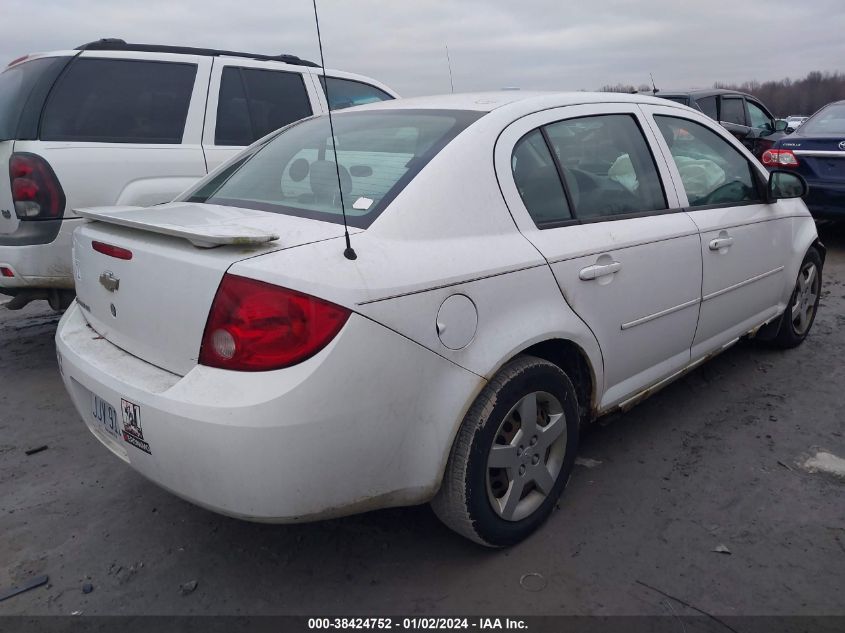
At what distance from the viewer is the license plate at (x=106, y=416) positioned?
2.27 m

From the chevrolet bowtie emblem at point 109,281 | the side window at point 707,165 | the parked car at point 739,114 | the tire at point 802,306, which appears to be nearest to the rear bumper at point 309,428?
the chevrolet bowtie emblem at point 109,281

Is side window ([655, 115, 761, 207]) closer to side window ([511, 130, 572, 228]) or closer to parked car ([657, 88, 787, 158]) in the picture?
side window ([511, 130, 572, 228])

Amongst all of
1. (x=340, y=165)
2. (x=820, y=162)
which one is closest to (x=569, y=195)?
(x=340, y=165)

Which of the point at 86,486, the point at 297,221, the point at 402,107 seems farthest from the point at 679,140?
the point at 86,486

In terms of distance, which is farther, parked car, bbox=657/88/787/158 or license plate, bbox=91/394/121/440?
parked car, bbox=657/88/787/158

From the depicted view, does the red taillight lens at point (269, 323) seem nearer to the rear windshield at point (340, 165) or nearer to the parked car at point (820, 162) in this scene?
the rear windshield at point (340, 165)

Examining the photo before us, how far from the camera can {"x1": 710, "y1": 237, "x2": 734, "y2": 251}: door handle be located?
3365 millimetres

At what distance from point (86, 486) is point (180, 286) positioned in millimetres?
1469

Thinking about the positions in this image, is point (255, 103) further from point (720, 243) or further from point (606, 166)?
point (720, 243)

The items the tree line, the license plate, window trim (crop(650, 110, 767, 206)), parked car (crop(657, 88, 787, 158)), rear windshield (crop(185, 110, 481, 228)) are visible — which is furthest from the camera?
the tree line

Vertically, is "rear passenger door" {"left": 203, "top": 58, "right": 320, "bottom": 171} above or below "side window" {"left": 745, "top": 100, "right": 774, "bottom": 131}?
above

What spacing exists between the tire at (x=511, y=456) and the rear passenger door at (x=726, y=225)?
3.88 ft

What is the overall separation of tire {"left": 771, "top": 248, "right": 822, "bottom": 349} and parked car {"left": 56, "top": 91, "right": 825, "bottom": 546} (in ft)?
4.55

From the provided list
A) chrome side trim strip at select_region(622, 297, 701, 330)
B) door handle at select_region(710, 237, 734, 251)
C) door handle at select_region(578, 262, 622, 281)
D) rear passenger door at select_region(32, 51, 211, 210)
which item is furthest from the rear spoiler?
door handle at select_region(710, 237, 734, 251)
